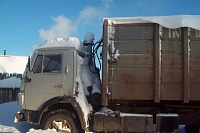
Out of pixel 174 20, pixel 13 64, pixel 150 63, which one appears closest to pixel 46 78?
pixel 150 63

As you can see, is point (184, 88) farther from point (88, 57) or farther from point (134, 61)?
point (88, 57)

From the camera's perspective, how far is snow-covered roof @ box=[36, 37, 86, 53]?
652 centimetres

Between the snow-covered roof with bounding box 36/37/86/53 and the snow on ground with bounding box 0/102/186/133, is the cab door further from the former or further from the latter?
the snow on ground with bounding box 0/102/186/133

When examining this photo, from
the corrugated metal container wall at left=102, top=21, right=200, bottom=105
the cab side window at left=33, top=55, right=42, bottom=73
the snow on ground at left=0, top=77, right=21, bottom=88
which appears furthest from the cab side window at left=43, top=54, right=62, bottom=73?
the snow on ground at left=0, top=77, right=21, bottom=88

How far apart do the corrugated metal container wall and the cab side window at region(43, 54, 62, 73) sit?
135 centimetres

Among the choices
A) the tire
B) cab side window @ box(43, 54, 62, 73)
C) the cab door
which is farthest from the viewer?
cab side window @ box(43, 54, 62, 73)

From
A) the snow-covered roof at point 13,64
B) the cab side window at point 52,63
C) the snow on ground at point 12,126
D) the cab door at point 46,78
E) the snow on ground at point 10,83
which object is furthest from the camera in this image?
the snow-covered roof at point 13,64

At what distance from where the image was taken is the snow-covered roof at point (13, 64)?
32053 millimetres

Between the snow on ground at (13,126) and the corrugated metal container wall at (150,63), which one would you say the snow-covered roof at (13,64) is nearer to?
the snow on ground at (13,126)

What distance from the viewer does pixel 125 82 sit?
5.90 metres

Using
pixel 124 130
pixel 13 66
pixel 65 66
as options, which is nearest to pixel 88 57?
pixel 65 66

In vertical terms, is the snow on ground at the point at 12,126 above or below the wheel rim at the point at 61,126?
below

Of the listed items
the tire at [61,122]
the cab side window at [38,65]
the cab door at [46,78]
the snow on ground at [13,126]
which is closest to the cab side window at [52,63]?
the cab door at [46,78]

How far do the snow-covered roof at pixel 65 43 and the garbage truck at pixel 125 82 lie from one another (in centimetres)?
4
